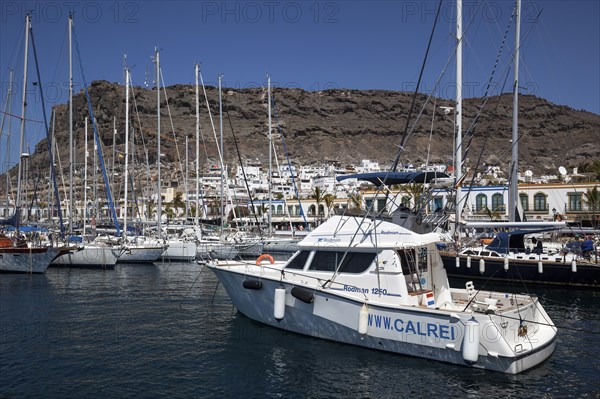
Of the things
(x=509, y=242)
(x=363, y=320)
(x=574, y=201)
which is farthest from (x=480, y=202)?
(x=363, y=320)

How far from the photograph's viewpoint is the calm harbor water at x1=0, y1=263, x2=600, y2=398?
427 inches

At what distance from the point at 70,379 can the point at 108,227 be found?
40781mm

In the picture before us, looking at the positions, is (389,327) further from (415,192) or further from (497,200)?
(497,200)

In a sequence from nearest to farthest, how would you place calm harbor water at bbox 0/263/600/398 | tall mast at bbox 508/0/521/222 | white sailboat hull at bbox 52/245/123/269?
calm harbor water at bbox 0/263/600/398 → tall mast at bbox 508/0/521/222 → white sailboat hull at bbox 52/245/123/269

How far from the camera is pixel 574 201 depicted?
174 feet

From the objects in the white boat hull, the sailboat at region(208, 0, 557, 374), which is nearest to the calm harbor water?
the white boat hull

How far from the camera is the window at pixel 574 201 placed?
2074 inches

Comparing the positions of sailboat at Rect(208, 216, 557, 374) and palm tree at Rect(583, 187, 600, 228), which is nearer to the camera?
sailboat at Rect(208, 216, 557, 374)

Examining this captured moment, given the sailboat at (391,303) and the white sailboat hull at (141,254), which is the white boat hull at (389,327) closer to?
the sailboat at (391,303)

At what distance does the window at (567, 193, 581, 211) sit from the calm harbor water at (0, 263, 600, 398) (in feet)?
123

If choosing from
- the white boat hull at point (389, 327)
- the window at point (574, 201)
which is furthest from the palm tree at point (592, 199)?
the white boat hull at point (389, 327)

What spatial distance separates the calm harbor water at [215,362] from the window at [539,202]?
38.4 meters

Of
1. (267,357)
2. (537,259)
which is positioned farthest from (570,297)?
(267,357)

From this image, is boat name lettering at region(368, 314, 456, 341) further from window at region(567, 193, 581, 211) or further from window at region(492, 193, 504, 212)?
window at region(492, 193, 504, 212)
